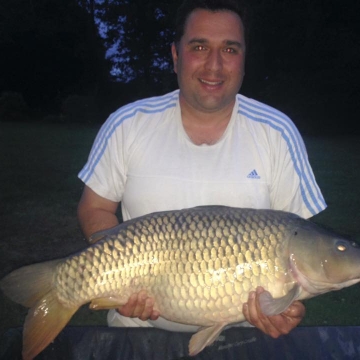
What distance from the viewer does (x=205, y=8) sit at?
181cm

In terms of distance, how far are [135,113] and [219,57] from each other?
36 centimetres

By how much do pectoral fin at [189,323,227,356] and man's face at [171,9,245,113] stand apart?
0.75 meters

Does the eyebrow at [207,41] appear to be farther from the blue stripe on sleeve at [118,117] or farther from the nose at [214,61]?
the blue stripe on sleeve at [118,117]

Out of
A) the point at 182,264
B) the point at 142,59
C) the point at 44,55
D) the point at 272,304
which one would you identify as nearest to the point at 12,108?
the point at 44,55

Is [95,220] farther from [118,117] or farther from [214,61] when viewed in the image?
[214,61]

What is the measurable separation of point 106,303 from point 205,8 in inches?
42.6

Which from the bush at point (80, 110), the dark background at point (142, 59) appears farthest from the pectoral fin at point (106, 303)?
the bush at point (80, 110)

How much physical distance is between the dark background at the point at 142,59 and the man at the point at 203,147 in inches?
575

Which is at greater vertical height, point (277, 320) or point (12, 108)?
point (277, 320)

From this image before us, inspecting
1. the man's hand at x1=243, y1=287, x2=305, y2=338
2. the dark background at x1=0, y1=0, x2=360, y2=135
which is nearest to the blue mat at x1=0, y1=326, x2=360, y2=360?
the man's hand at x1=243, y1=287, x2=305, y2=338

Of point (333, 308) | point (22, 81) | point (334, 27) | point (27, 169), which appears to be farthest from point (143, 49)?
point (333, 308)

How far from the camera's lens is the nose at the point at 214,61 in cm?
174

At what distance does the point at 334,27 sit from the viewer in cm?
1861

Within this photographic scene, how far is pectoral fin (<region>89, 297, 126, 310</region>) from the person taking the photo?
1.52 m
